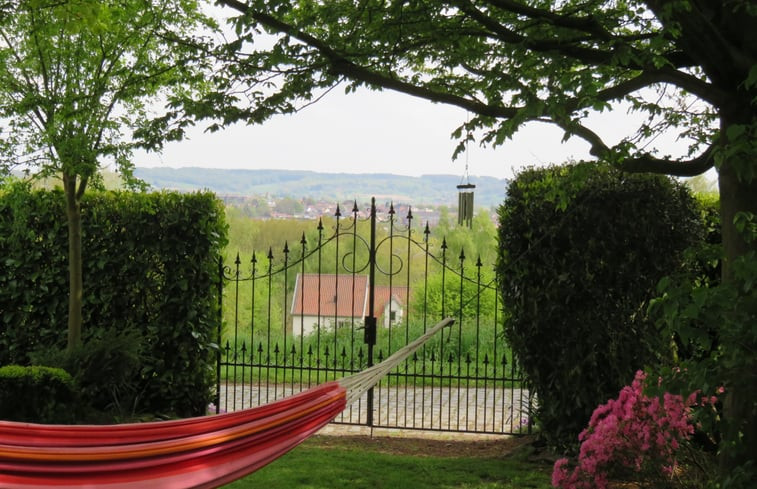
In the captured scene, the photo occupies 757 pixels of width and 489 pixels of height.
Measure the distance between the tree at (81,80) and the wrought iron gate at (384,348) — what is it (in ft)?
4.47

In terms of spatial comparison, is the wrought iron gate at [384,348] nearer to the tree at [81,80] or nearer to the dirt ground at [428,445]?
the dirt ground at [428,445]

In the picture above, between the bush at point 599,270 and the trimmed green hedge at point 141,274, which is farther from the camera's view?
the trimmed green hedge at point 141,274

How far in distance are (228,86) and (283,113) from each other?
0.34m

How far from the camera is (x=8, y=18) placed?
522 cm

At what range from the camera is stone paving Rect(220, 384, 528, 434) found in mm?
6301

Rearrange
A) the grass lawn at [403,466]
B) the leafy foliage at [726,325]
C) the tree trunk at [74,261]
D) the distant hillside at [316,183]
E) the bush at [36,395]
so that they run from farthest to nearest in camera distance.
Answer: the distant hillside at [316,183]
the tree trunk at [74,261]
the bush at [36,395]
the grass lawn at [403,466]
the leafy foliage at [726,325]

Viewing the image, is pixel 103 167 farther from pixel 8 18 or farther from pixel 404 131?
pixel 404 131

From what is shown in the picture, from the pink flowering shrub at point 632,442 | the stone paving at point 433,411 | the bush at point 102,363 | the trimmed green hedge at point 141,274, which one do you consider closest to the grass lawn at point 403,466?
the stone paving at point 433,411

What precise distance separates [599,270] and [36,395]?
374 cm

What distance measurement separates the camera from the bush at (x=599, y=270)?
202 inches

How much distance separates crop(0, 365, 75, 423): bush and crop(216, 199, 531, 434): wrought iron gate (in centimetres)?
134

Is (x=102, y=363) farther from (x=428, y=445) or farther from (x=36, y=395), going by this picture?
(x=428, y=445)

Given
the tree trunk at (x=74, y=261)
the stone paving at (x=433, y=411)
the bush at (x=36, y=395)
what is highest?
the tree trunk at (x=74, y=261)

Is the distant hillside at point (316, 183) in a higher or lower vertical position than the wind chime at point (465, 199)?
higher
